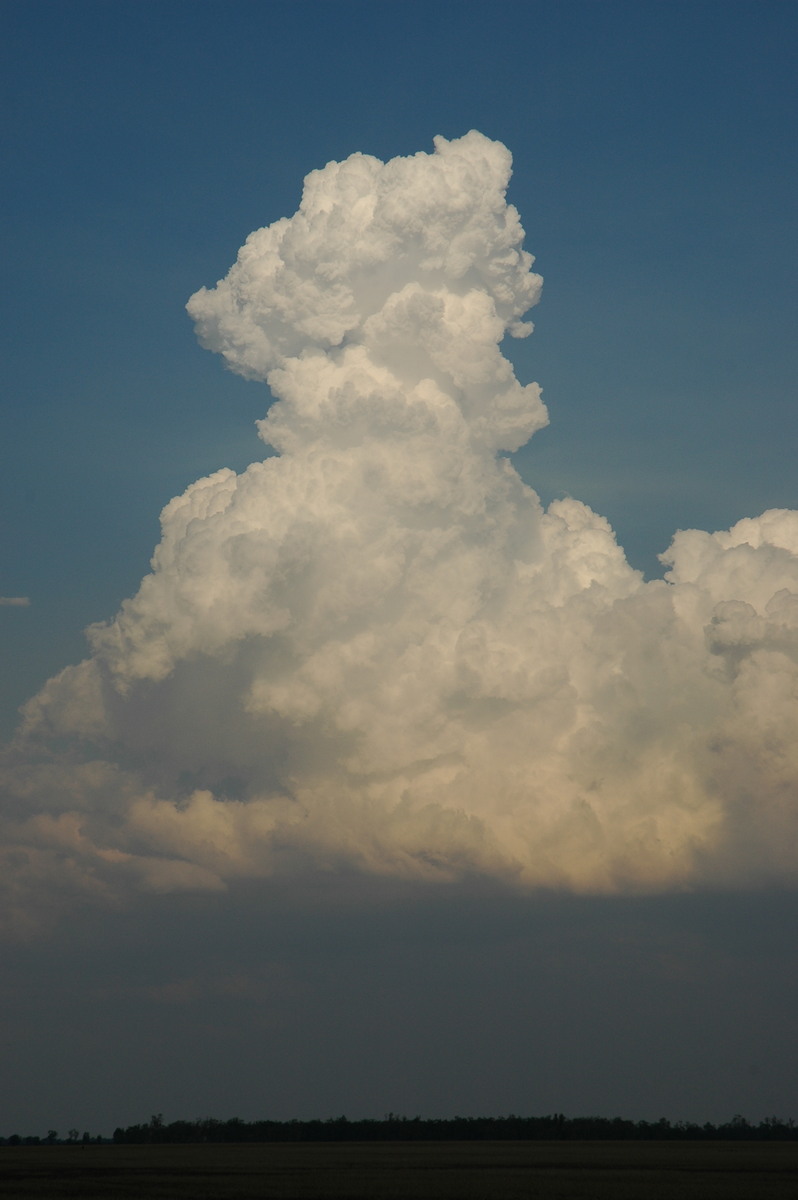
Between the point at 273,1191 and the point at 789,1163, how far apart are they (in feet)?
251

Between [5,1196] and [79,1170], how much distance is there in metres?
49.9

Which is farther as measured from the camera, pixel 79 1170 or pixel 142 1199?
pixel 79 1170

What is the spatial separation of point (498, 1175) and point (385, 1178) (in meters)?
12.8

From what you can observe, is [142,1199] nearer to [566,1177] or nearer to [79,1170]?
[566,1177]

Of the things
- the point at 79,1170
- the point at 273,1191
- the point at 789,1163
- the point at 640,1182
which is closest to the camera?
the point at 273,1191

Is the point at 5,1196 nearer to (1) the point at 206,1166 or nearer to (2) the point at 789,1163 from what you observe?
(1) the point at 206,1166

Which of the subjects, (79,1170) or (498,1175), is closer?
(498,1175)

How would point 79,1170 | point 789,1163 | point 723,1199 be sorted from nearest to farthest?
1. point 723,1199
2. point 79,1170
3. point 789,1163

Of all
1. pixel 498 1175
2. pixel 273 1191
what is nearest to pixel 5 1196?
pixel 273 1191

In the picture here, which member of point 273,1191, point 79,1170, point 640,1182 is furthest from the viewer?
point 79,1170

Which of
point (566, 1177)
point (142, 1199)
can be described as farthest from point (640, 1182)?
point (142, 1199)

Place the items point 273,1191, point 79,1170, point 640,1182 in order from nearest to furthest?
point 273,1191 → point 640,1182 → point 79,1170

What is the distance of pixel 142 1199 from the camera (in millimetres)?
78000

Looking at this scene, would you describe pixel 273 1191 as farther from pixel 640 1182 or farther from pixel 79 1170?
pixel 79 1170
